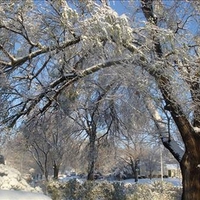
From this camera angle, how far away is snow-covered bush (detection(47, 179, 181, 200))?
1289 centimetres

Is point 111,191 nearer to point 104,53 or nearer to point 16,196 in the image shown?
point 104,53

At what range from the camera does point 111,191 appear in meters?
13.9

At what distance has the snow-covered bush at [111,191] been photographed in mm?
12891

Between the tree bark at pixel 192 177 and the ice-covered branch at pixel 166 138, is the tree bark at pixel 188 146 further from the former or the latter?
the ice-covered branch at pixel 166 138

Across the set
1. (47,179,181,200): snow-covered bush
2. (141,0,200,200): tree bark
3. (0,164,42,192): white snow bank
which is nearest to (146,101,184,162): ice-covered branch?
(141,0,200,200): tree bark

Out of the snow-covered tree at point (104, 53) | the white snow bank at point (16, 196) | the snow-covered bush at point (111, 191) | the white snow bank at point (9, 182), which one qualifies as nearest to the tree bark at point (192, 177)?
the snow-covered tree at point (104, 53)

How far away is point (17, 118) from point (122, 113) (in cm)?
383

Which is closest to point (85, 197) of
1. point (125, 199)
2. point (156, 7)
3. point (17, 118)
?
point (125, 199)

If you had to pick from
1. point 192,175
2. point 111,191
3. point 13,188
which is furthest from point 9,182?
point 111,191

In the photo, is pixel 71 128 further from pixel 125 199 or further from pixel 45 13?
pixel 45 13

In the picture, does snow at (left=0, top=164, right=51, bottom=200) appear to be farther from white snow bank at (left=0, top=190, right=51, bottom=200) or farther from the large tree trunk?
the large tree trunk

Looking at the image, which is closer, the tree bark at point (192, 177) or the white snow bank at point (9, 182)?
the white snow bank at point (9, 182)

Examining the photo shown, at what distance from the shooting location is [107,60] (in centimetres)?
752

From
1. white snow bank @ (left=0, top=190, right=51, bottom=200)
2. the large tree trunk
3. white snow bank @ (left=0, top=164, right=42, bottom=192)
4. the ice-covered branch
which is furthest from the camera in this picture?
the ice-covered branch
